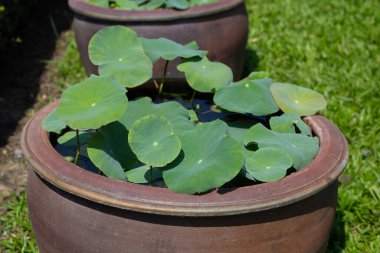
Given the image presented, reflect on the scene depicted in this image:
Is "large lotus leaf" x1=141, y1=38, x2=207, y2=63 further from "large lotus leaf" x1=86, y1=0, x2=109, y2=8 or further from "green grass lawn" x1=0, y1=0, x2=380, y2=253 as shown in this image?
"large lotus leaf" x1=86, y1=0, x2=109, y2=8

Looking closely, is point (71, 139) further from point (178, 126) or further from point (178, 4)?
point (178, 4)

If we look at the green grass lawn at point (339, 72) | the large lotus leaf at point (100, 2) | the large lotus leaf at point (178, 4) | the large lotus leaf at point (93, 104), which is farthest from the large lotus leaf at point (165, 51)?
the large lotus leaf at point (100, 2)

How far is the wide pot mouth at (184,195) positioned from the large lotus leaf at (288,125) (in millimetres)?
193

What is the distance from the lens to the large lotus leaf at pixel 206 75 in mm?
1940

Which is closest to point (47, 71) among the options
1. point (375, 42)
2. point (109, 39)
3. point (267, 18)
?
point (267, 18)

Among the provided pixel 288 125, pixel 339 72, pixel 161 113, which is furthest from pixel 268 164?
pixel 339 72

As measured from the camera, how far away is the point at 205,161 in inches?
61.5

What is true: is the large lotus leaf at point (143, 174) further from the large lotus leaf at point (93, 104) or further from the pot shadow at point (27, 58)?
the pot shadow at point (27, 58)

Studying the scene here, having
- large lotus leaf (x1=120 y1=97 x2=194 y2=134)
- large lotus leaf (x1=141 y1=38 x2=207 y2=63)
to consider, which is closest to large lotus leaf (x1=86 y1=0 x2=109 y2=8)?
large lotus leaf (x1=141 y1=38 x2=207 y2=63)

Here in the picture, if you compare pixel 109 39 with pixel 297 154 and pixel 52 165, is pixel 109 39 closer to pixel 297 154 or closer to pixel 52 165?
pixel 52 165

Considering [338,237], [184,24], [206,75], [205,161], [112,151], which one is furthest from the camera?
[184,24]

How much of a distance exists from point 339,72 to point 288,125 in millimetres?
1771

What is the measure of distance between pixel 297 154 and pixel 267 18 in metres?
2.80

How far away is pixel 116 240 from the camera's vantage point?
1.45m
